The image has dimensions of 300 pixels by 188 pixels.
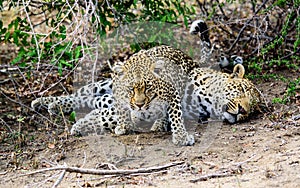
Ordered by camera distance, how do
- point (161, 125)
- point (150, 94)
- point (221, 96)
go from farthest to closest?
1. point (221, 96)
2. point (161, 125)
3. point (150, 94)

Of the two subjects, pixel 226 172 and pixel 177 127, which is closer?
pixel 226 172

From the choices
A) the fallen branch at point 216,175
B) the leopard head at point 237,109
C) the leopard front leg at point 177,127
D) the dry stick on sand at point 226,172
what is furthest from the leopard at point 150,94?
the fallen branch at point 216,175

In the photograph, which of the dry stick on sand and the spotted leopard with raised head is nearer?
the dry stick on sand

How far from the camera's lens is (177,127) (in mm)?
6664

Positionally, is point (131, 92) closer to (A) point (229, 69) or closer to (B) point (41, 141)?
(B) point (41, 141)

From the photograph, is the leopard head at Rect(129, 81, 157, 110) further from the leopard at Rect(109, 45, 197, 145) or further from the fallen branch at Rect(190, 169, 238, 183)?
the fallen branch at Rect(190, 169, 238, 183)

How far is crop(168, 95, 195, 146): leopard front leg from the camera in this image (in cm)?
660

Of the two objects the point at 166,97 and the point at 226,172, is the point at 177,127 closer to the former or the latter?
the point at 166,97

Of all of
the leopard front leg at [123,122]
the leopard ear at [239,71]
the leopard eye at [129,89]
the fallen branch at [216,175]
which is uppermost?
the leopard eye at [129,89]

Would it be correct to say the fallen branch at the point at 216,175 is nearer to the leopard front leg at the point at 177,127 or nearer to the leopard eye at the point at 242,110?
the leopard front leg at the point at 177,127

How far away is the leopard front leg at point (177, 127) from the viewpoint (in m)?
6.60

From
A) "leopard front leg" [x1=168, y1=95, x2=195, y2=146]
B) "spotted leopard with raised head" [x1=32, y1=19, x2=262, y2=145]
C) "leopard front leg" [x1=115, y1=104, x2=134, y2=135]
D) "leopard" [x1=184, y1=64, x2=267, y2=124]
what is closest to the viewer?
"leopard front leg" [x1=168, y1=95, x2=195, y2=146]

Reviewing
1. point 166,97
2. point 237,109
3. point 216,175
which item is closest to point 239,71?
point 237,109

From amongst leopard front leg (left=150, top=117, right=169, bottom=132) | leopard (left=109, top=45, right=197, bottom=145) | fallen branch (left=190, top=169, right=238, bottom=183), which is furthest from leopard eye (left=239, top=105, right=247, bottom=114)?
fallen branch (left=190, top=169, right=238, bottom=183)
